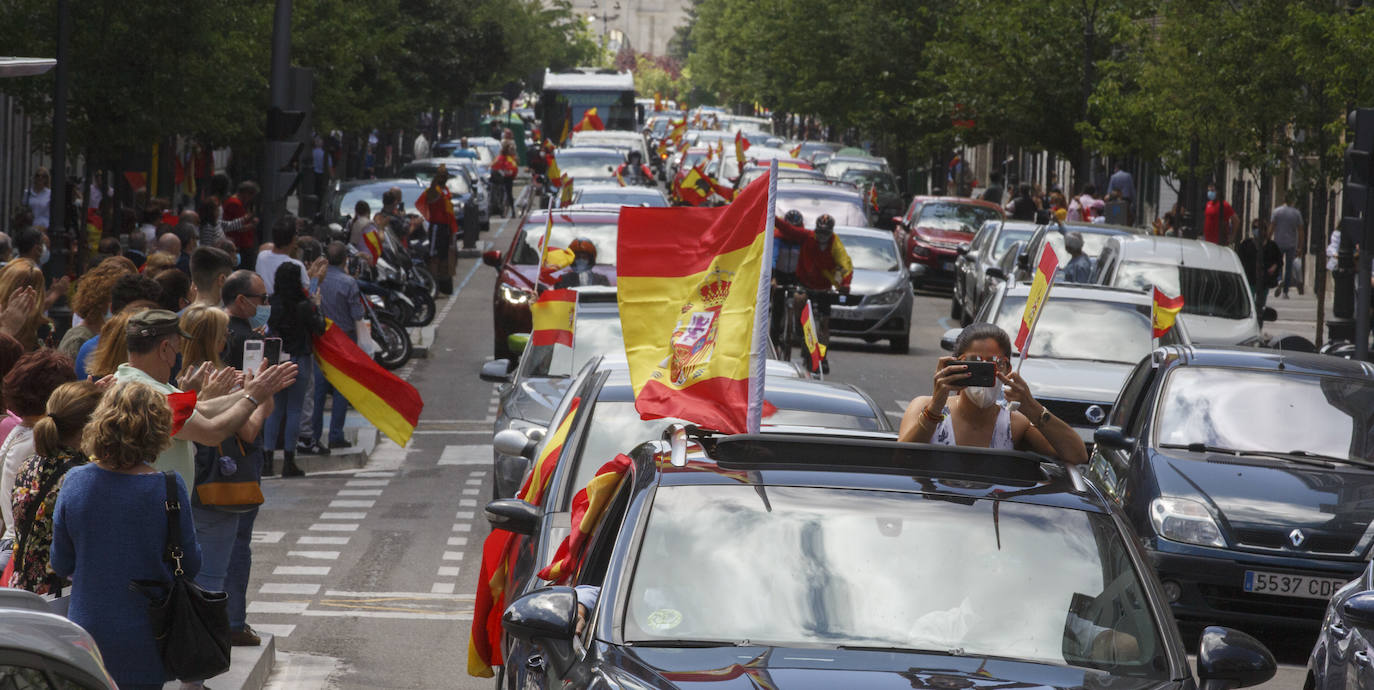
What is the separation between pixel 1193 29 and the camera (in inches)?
1087

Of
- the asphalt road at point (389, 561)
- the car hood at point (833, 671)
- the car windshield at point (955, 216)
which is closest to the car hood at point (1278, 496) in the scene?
the asphalt road at point (389, 561)

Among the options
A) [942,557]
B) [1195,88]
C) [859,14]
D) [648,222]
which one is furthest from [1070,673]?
[859,14]

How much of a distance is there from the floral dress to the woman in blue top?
0.30m

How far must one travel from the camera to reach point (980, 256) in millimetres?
29391

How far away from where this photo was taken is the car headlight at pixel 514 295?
2162 centimetres

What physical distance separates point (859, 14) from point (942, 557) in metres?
47.1

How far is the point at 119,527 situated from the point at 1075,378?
10.8 meters

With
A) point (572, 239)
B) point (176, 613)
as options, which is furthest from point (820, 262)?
point (176, 613)

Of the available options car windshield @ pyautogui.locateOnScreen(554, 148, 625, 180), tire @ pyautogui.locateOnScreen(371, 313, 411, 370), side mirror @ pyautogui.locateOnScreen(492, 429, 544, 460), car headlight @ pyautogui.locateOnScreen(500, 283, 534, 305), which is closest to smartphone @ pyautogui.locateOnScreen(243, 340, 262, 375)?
side mirror @ pyautogui.locateOnScreen(492, 429, 544, 460)

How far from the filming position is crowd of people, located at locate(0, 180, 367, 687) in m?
6.43

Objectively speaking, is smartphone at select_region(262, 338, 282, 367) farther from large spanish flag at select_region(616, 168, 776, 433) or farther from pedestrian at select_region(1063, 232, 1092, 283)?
pedestrian at select_region(1063, 232, 1092, 283)

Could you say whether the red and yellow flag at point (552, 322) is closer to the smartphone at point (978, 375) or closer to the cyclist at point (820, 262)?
the smartphone at point (978, 375)

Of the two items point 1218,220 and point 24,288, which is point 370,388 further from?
point 1218,220

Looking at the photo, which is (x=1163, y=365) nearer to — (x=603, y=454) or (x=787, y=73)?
(x=603, y=454)
